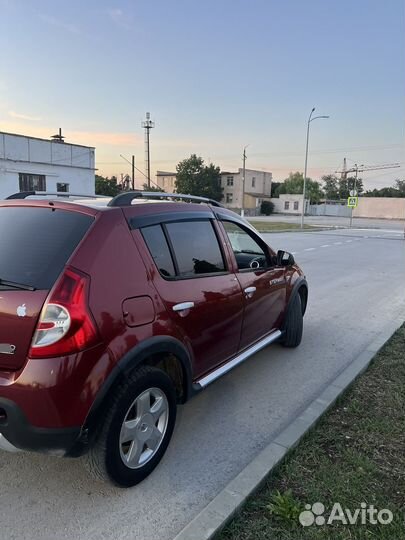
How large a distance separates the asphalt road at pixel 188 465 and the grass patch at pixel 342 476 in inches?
12.0

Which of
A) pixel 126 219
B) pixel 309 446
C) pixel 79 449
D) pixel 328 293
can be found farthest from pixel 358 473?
pixel 328 293

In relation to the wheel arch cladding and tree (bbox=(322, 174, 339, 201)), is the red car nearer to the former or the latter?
the wheel arch cladding

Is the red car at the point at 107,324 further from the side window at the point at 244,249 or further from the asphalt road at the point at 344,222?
the asphalt road at the point at 344,222

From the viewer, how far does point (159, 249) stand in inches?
113

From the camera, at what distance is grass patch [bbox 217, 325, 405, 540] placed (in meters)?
2.33

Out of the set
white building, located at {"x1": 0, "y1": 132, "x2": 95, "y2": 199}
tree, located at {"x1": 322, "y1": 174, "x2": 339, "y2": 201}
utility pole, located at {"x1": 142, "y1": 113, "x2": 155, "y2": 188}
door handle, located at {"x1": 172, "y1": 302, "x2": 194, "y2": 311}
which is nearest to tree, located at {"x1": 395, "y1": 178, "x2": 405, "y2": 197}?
tree, located at {"x1": 322, "y1": 174, "x2": 339, "y2": 201}

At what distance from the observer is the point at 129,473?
2.59 m

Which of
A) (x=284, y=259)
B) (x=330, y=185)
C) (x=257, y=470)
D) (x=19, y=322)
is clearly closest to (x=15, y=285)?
(x=19, y=322)

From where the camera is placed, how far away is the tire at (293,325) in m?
4.84

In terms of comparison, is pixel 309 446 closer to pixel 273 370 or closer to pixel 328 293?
pixel 273 370

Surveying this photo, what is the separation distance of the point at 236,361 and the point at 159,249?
1.33m

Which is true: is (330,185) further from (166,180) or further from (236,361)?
(236,361)

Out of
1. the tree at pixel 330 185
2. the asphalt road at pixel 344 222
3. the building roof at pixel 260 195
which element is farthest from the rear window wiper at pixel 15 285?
the tree at pixel 330 185

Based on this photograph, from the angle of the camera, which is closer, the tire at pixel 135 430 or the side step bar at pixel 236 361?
the tire at pixel 135 430
